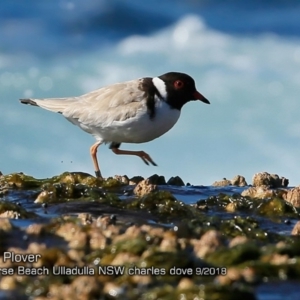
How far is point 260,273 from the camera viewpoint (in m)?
5.47

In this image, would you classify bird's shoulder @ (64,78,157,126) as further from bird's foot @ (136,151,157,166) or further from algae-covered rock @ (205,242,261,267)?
algae-covered rock @ (205,242,261,267)

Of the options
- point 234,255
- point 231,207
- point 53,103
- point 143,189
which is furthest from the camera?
point 53,103

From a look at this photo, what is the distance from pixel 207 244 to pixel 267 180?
549 centimetres

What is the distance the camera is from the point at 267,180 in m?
11.4

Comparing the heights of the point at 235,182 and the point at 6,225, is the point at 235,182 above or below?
above

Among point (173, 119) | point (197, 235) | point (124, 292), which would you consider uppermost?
point (173, 119)

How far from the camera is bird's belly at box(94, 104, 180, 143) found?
11.3m

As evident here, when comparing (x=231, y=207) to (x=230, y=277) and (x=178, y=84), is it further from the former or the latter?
(x=230, y=277)

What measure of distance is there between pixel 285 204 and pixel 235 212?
0.65m

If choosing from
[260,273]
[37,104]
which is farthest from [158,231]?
[37,104]

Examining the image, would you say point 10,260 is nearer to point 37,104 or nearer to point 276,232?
point 276,232

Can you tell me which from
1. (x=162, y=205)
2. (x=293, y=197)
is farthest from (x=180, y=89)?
(x=162, y=205)

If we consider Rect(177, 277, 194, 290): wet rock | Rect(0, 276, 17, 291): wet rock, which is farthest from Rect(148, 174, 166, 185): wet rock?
Rect(177, 277, 194, 290): wet rock

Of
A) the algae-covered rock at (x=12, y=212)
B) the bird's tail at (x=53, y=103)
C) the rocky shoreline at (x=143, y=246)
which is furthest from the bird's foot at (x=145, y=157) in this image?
the algae-covered rock at (x=12, y=212)
